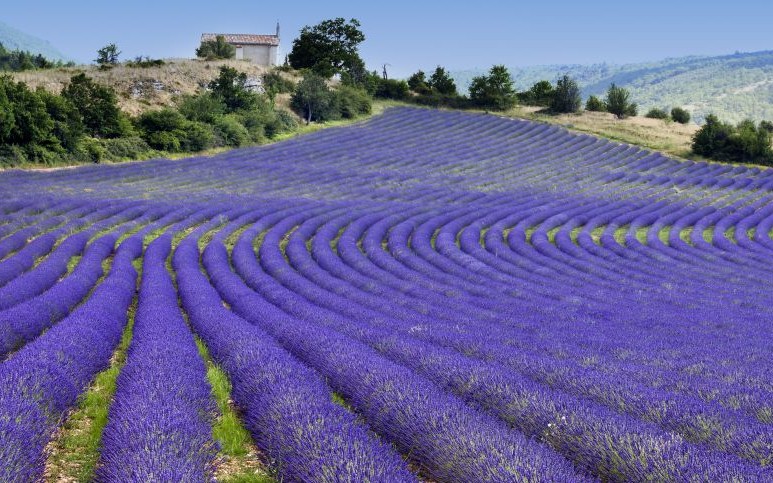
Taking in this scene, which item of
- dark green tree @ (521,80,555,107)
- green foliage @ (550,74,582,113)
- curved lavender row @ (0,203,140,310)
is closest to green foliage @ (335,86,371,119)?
green foliage @ (550,74,582,113)

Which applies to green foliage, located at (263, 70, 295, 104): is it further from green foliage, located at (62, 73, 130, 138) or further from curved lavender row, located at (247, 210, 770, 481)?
curved lavender row, located at (247, 210, 770, 481)

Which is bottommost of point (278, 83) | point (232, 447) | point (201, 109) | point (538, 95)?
point (232, 447)

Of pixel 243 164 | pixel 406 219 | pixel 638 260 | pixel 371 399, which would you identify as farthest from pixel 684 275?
pixel 243 164

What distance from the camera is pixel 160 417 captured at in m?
4.26

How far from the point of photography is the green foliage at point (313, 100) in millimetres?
46969

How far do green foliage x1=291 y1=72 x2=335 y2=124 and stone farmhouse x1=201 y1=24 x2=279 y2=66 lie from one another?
13.3 metres

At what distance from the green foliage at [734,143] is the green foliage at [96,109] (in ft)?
113

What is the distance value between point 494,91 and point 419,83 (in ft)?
31.7

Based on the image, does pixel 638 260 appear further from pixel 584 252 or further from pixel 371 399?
pixel 371 399

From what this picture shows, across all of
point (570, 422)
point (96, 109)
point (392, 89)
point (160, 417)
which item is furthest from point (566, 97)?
point (160, 417)

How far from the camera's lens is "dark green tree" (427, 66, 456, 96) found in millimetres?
61656

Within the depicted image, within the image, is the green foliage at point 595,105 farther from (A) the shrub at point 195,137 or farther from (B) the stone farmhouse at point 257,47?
(A) the shrub at point 195,137

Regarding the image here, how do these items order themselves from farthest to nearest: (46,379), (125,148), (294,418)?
1. (125,148)
2. (46,379)
3. (294,418)

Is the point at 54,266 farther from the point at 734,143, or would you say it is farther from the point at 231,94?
the point at 734,143
